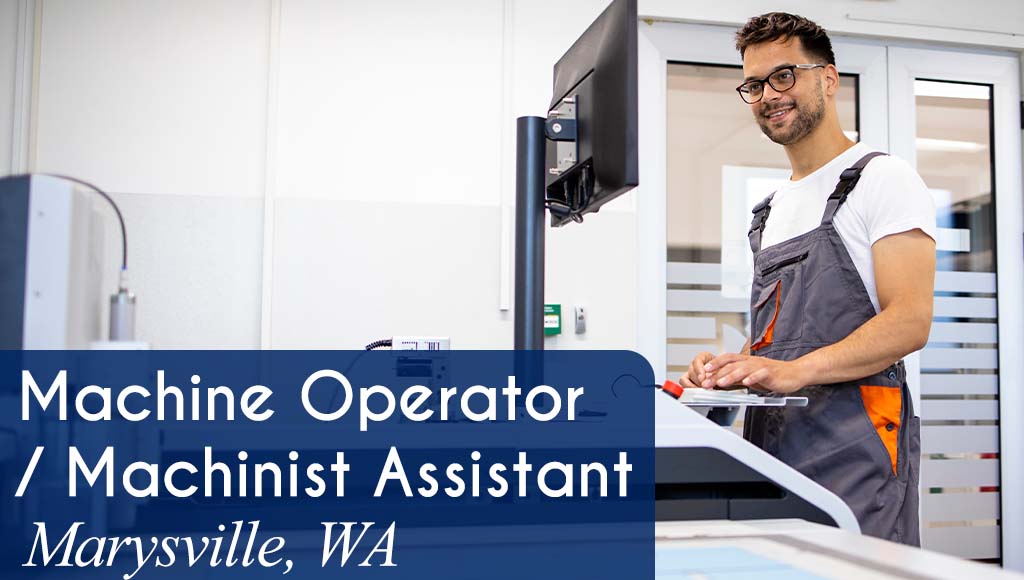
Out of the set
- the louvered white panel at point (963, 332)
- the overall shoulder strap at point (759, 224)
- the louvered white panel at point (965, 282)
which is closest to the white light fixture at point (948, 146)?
the louvered white panel at point (965, 282)

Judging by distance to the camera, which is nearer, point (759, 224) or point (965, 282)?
point (759, 224)

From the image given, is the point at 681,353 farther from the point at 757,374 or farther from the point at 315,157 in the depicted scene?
the point at 757,374

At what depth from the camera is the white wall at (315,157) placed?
2.74 meters

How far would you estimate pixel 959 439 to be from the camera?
3.19 meters

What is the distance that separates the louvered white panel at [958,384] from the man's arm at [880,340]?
1977 millimetres

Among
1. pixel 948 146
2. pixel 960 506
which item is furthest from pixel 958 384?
pixel 948 146

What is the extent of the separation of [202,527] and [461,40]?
2338 millimetres

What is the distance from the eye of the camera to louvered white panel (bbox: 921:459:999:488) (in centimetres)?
315

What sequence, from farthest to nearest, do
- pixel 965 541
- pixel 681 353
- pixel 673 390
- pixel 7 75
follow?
pixel 965 541, pixel 681 353, pixel 7 75, pixel 673 390

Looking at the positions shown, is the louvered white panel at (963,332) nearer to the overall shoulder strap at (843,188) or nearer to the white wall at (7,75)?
the overall shoulder strap at (843,188)

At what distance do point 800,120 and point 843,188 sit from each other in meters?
0.18

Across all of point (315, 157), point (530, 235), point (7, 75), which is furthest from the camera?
point (315, 157)

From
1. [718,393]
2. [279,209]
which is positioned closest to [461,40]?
[279,209]

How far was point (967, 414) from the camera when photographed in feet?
10.5
